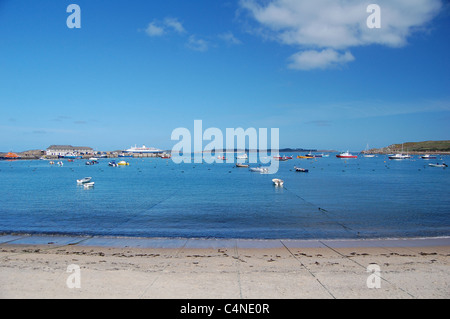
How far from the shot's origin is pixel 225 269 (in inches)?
418

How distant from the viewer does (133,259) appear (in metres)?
12.1

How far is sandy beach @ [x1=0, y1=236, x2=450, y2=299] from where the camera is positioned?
816cm

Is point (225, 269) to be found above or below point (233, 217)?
above

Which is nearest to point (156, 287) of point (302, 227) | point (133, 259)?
point (133, 259)

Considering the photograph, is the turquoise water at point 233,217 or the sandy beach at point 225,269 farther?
the turquoise water at point 233,217

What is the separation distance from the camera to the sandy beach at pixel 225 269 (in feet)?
26.8

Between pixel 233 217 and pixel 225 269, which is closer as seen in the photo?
pixel 225 269

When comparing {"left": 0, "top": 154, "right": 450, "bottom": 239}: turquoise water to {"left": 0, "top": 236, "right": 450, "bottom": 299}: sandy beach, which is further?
{"left": 0, "top": 154, "right": 450, "bottom": 239}: turquoise water

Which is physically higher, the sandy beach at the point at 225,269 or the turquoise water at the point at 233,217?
the sandy beach at the point at 225,269

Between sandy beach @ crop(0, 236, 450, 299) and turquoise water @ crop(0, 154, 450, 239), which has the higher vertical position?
sandy beach @ crop(0, 236, 450, 299)

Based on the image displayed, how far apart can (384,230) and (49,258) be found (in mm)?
17354
